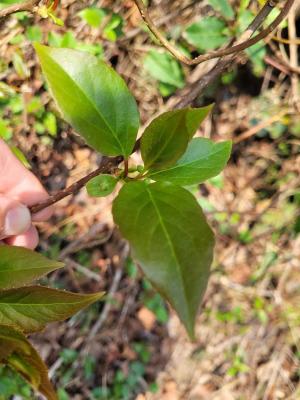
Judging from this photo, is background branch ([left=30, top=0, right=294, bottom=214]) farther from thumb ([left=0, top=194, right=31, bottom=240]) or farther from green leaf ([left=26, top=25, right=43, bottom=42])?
green leaf ([left=26, top=25, right=43, bottom=42])

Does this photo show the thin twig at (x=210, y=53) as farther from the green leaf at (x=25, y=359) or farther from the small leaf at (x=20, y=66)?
the small leaf at (x=20, y=66)

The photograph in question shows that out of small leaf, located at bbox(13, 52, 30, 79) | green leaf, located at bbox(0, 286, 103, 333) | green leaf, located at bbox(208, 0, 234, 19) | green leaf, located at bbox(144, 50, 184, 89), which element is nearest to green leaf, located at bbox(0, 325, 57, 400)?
green leaf, located at bbox(0, 286, 103, 333)

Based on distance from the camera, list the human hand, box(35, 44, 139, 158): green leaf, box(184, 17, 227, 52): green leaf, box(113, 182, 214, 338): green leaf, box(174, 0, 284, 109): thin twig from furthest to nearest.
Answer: box(184, 17, 227, 52): green leaf
the human hand
box(174, 0, 284, 109): thin twig
box(35, 44, 139, 158): green leaf
box(113, 182, 214, 338): green leaf

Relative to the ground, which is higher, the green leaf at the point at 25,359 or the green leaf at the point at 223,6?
the green leaf at the point at 25,359

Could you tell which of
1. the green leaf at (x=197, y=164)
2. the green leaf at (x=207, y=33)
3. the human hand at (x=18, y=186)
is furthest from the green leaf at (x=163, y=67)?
the green leaf at (x=197, y=164)

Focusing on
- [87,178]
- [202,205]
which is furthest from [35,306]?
[202,205]

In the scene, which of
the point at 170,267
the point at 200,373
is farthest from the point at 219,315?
the point at 170,267
